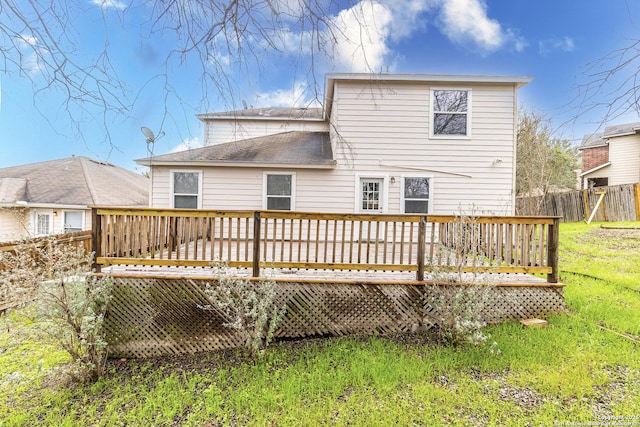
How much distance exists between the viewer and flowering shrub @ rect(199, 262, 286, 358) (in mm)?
3426

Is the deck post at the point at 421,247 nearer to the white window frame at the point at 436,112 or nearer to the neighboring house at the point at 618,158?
the white window frame at the point at 436,112

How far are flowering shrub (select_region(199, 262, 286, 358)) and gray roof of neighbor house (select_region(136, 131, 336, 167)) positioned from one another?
4.44 meters

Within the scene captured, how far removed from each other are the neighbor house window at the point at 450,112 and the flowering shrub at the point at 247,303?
656 cm

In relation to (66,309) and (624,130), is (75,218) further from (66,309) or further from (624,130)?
(624,130)

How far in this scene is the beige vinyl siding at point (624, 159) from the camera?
1386 centimetres

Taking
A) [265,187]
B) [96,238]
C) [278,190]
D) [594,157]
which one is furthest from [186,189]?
[594,157]

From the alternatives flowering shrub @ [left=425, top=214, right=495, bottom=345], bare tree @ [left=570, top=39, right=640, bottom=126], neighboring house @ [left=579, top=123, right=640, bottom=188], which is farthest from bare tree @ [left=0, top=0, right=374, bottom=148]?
neighboring house @ [left=579, top=123, right=640, bottom=188]

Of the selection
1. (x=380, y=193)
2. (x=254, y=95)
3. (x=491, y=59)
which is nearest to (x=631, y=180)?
(x=491, y=59)

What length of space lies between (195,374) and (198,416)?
74 cm

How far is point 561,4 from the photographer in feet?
9.78

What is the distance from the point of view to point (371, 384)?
3.00 metres

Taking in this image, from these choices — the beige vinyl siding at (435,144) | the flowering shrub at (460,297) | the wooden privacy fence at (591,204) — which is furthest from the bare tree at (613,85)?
the wooden privacy fence at (591,204)

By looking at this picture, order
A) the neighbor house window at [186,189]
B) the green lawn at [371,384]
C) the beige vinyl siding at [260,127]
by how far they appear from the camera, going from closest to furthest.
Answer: the green lawn at [371,384] < the neighbor house window at [186,189] < the beige vinyl siding at [260,127]

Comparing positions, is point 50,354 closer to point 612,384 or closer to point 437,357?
point 437,357
